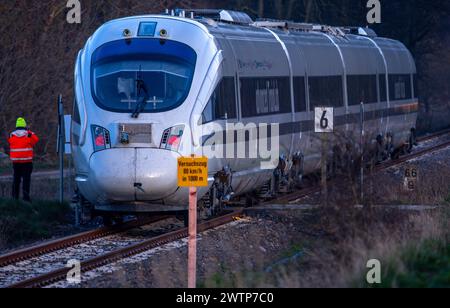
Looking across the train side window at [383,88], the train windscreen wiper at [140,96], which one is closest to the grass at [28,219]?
the train windscreen wiper at [140,96]

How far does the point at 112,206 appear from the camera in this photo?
52.6ft

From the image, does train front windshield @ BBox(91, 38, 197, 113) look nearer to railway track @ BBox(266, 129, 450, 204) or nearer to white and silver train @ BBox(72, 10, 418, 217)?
white and silver train @ BBox(72, 10, 418, 217)

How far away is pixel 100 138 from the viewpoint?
15672 millimetres

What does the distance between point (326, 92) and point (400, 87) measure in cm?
808

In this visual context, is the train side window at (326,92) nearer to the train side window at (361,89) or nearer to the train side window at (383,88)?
the train side window at (361,89)

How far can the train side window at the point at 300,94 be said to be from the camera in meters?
20.8

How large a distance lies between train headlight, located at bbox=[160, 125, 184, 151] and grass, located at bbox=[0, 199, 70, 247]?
2895 millimetres

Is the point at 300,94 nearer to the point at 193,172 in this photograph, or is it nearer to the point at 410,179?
the point at 410,179

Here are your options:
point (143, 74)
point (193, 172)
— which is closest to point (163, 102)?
point (143, 74)

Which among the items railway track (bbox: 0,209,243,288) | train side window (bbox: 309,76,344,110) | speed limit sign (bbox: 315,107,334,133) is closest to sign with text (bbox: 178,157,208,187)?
railway track (bbox: 0,209,243,288)

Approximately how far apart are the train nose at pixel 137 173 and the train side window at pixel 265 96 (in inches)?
111

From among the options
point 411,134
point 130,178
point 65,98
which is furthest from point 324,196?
point 65,98
